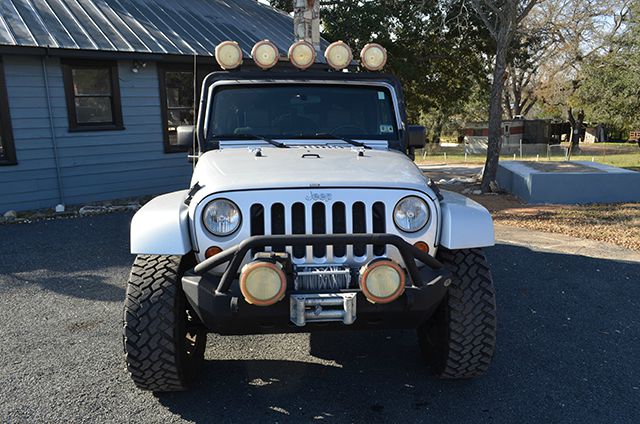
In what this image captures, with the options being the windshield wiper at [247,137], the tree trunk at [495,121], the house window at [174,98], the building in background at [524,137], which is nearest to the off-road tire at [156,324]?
the windshield wiper at [247,137]

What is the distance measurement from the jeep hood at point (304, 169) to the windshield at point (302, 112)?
279 millimetres

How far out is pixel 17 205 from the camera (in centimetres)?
851

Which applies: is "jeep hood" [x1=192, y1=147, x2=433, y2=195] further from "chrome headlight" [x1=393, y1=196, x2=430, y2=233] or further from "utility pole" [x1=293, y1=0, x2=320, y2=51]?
"utility pole" [x1=293, y1=0, x2=320, y2=51]

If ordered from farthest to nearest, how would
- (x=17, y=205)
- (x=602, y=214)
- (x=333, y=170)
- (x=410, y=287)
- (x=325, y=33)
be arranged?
1. (x=325, y=33)
2. (x=17, y=205)
3. (x=602, y=214)
4. (x=333, y=170)
5. (x=410, y=287)

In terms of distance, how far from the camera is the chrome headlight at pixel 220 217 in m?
2.62

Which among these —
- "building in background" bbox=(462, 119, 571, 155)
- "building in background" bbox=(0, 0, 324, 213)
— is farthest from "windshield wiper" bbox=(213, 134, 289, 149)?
"building in background" bbox=(462, 119, 571, 155)

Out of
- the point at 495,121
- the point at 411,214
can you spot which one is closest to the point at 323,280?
the point at 411,214

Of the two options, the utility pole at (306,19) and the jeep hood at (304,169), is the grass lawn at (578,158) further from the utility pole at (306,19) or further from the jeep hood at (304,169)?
the jeep hood at (304,169)

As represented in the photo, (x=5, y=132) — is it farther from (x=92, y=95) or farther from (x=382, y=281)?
(x=382, y=281)

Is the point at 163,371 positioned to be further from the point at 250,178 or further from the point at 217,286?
the point at 250,178

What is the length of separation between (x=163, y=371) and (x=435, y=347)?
1.57m

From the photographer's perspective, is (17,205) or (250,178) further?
(17,205)

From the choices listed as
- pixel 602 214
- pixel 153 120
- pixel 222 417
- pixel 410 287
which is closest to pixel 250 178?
pixel 410 287

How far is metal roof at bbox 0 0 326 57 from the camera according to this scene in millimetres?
8422
